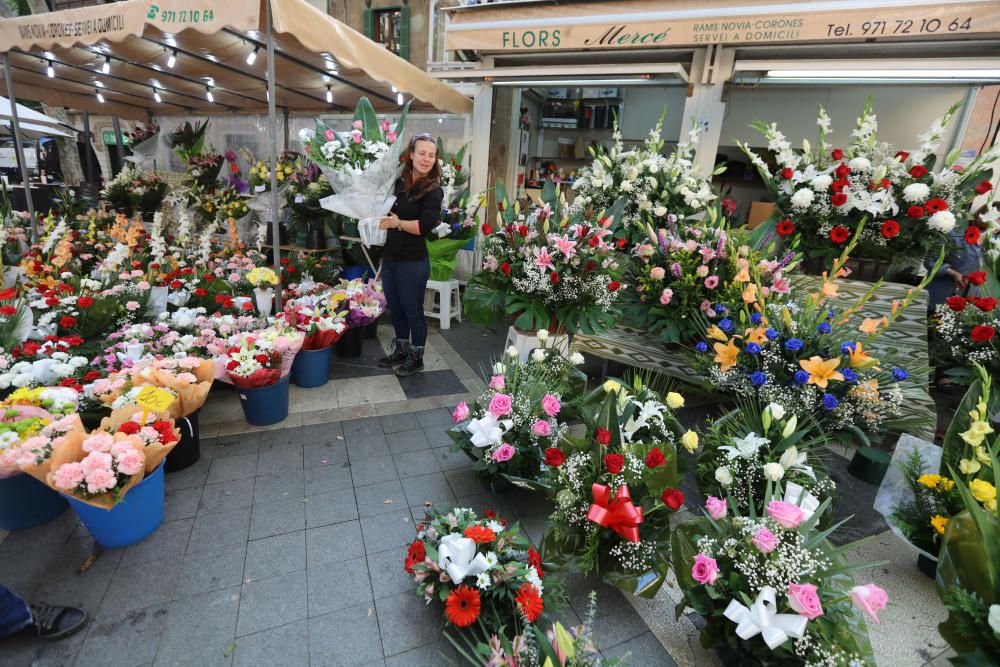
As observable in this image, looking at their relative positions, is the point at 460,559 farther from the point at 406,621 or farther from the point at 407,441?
the point at 407,441

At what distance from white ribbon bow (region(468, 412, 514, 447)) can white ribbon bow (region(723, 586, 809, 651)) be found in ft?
3.68

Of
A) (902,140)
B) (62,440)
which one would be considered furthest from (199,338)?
(902,140)

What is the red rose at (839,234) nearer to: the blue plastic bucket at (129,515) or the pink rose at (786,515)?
the pink rose at (786,515)

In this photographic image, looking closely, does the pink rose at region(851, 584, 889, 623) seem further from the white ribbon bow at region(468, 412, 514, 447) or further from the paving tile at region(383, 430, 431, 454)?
the paving tile at region(383, 430, 431, 454)

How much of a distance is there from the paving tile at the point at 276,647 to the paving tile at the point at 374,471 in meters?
0.84

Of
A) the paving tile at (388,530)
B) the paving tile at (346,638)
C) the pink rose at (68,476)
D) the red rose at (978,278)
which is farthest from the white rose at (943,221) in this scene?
the pink rose at (68,476)

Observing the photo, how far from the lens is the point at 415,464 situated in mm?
2623

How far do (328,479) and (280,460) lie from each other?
0.35 m

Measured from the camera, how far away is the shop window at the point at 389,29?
325 inches

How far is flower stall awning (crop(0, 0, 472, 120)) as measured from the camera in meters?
2.87

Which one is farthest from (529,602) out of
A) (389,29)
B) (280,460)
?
(389,29)

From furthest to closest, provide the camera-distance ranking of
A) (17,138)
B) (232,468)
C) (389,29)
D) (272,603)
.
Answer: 1. (389,29)
2. (17,138)
3. (232,468)
4. (272,603)

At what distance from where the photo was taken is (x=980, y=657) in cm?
102

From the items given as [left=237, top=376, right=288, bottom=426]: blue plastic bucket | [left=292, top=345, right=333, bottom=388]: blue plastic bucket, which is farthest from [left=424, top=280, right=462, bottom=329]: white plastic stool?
[left=237, top=376, right=288, bottom=426]: blue plastic bucket
